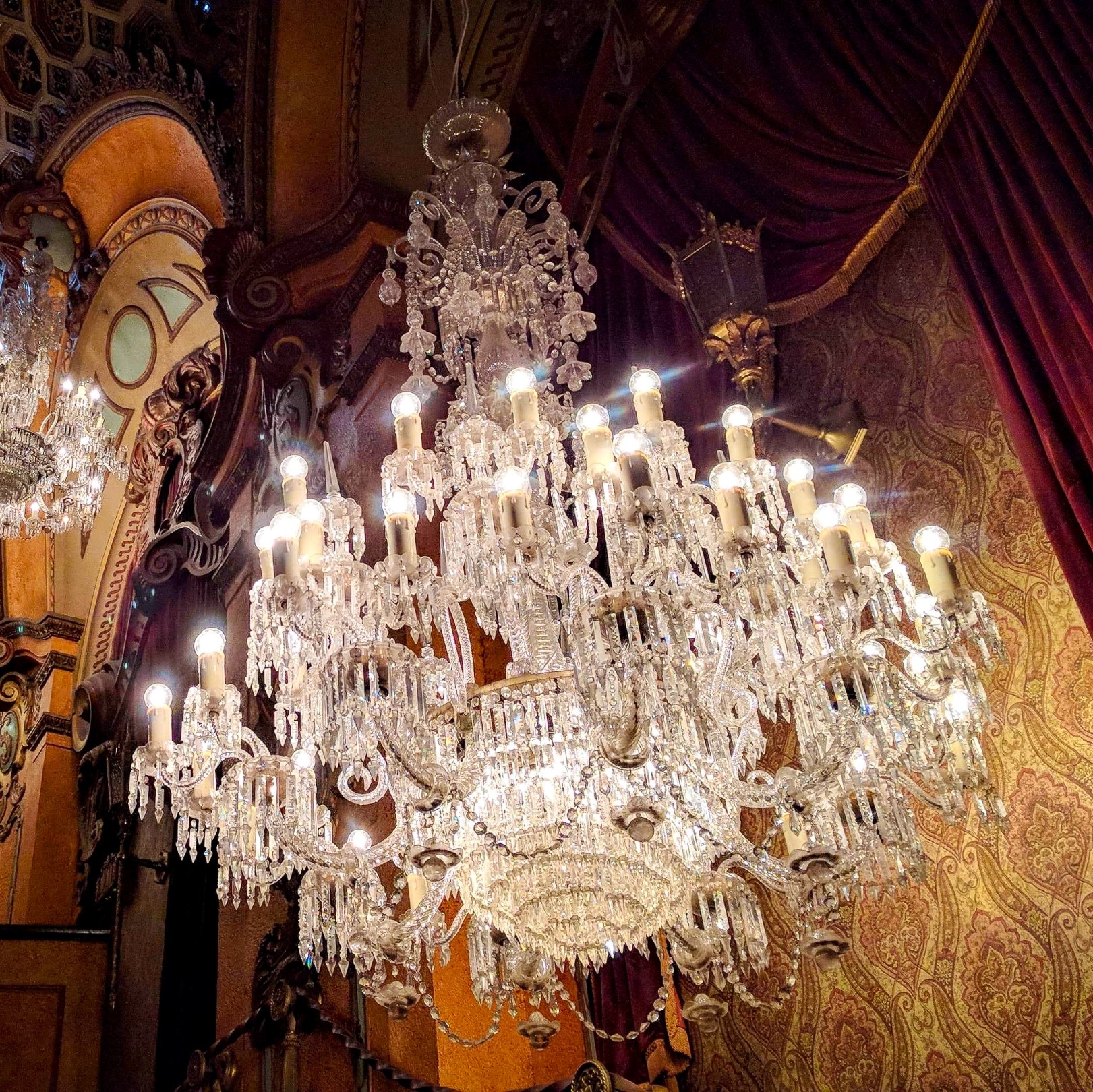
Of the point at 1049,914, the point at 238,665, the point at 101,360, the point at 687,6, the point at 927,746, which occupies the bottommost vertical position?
the point at 1049,914

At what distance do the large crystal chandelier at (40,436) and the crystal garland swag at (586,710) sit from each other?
4.16 meters

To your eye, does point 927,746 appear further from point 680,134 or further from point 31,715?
point 31,715

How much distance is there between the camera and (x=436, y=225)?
5434 mm

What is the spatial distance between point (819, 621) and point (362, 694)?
1.08 metres

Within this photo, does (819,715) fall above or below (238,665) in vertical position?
below

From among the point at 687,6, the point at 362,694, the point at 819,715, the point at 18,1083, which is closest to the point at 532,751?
the point at 362,694

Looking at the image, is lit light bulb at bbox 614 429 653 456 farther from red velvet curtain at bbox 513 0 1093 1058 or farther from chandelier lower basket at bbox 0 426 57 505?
chandelier lower basket at bbox 0 426 57 505

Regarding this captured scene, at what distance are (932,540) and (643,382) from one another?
0.87 m

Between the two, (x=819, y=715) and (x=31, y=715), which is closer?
(x=819, y=715)

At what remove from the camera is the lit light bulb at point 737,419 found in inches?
121

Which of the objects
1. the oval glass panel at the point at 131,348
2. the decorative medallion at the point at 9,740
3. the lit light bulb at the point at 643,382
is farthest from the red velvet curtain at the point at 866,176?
the decorative medallion at the point at 9,740

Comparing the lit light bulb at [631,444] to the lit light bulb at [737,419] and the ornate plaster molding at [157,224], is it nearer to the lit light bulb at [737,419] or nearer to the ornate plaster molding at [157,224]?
the lit light bulb at [737,419]

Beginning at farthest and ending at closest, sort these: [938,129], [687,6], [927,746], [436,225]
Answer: [436,225], [687,6], [938,129], [927,746]

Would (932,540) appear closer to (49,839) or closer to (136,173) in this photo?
(136,173)
